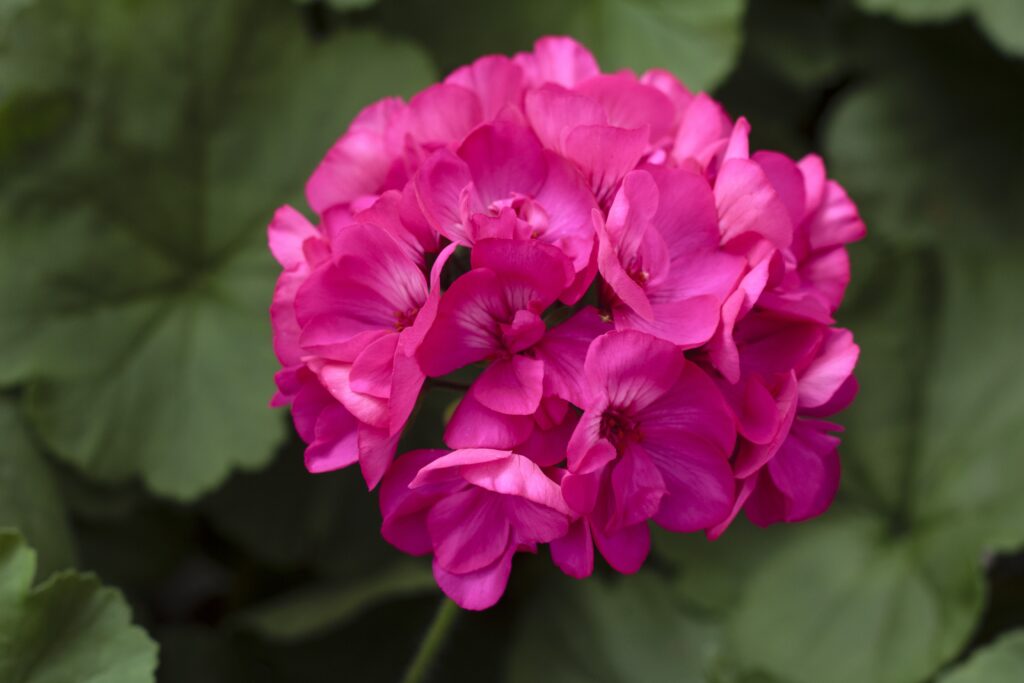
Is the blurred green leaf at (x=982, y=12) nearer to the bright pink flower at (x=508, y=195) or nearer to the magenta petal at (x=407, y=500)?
the bright pink flower at (x=508, y=195)

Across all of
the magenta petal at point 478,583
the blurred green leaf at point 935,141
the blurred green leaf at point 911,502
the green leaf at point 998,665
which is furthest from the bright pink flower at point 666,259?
the blurred green leaf at point 935,141

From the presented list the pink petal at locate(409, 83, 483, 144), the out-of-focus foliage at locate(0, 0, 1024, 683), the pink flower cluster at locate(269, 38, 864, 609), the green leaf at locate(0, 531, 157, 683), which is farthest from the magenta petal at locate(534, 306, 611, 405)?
the out-of-focus foliage at locate(0, 0, 1024, 683)

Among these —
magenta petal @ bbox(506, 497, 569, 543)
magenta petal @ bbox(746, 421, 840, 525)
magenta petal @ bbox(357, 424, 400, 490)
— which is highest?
magenta petal @ bbox(357, 424, 400, 490)

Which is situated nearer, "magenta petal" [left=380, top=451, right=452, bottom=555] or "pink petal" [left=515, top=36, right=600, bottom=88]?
"magenta petal" [left=380, top=451, right=452, bottom=555]

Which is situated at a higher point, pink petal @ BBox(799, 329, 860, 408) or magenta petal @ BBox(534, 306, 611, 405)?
magenta petal @ BBox(534, 306, 611, 405)

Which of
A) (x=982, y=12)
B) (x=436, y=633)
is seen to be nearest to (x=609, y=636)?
(x=436, y=633)

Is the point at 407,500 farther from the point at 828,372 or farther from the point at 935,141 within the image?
the point at 935,141

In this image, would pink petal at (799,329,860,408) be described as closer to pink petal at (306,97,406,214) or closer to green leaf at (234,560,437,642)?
pink petal at (306,97,406,214)
